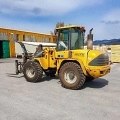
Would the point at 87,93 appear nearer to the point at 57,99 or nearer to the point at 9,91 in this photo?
the point at 57,99

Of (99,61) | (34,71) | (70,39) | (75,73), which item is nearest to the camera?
(99,61)

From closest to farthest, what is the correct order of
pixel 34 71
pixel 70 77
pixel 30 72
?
pixel 70 77, pixel 34 71, pixel 30 72

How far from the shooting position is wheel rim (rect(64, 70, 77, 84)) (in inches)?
347

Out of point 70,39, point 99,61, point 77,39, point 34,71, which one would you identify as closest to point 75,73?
point 99,61

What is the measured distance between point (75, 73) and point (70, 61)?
2.06 ft

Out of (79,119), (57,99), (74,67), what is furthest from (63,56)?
(79,119)

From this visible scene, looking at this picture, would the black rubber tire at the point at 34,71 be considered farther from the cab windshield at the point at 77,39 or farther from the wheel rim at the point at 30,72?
the cab windshield at the point at 77,39

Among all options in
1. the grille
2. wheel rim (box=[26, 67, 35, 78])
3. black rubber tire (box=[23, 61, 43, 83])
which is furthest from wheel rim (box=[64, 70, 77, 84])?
wheel rim (box=[26, 67, 35, 78])

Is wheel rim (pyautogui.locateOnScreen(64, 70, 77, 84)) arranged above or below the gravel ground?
above

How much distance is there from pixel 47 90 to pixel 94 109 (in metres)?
2.82

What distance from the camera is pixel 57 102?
6906 millimetres

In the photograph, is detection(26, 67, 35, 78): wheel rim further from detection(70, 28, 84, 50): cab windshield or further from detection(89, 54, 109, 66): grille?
detection(89, 54, 109, 66): grille

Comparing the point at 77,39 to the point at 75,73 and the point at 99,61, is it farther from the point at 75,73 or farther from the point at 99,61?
the point at 75,73

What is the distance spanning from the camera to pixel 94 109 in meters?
6.21
